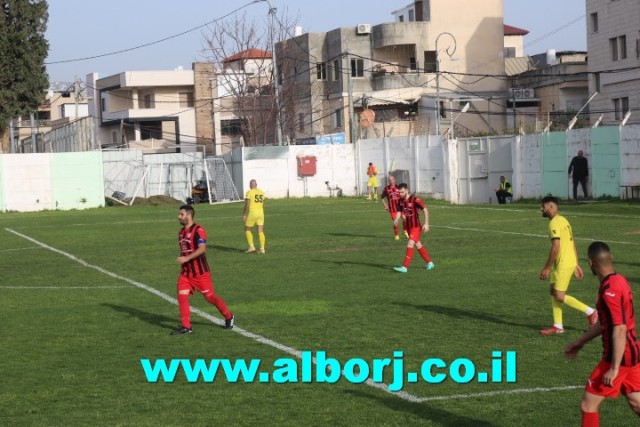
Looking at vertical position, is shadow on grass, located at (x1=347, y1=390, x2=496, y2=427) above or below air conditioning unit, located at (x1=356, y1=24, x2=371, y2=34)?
below

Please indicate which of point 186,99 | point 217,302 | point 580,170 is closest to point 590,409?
point 217,302

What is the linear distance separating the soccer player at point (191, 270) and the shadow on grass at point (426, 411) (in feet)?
14.2

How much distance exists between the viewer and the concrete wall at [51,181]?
168 ft

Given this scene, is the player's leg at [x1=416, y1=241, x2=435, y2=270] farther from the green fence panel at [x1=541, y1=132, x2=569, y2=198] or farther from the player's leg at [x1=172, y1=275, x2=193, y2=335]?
the green fence panel at [x1=541, y1=132, x2=569, y2=198]

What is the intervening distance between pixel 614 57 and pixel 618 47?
78cm

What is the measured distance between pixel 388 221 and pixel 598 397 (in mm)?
27934

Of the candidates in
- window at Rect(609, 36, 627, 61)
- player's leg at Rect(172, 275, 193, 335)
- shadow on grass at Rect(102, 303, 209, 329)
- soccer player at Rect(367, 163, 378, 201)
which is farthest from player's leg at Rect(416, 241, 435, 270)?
window at Rect(609, 36, 627, 61)

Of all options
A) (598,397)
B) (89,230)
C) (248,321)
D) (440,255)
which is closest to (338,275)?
(440,255)

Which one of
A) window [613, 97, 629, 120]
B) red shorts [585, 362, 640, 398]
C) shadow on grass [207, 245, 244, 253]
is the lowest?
shadow on grass [207, 245, 244, 253]

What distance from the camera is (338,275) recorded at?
20797mm

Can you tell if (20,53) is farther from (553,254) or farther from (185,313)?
(553,254)

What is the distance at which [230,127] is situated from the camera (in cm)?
9038

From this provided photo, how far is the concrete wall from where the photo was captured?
51.3 metres

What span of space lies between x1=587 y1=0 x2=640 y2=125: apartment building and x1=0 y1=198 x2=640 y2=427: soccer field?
100.0 ft
